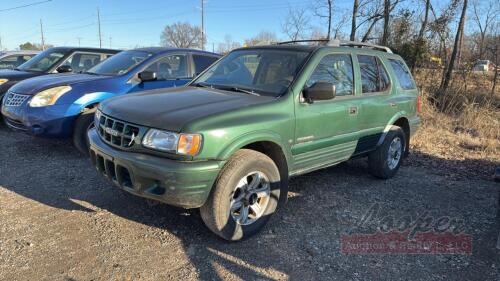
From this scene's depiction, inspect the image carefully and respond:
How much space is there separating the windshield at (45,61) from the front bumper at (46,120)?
2949 millimetres

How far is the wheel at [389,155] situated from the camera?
17.9 feet

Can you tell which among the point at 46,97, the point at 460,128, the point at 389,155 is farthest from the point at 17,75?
the point at 460,128

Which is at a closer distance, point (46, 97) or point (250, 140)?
point (250, 140)

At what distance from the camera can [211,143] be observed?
127 inches

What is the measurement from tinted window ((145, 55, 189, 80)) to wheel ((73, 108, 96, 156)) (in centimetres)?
124

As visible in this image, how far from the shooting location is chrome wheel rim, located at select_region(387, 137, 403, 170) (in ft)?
18.6

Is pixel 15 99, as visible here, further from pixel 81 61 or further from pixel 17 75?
pixel 81 61

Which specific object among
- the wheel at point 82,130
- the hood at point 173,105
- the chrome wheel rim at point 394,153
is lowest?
the chrome wheel rim at point 394,153

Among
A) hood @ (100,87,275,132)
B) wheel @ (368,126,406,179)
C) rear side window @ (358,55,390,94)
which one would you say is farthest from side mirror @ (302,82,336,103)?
wheel @ (368,126,406,179)

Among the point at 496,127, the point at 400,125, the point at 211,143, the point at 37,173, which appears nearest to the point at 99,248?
Result: the point at 211,143

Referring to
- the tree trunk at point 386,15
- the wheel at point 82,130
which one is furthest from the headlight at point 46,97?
the tree trunk at point 386,15

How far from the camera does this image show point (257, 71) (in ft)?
14.7

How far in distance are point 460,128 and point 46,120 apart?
9188mm

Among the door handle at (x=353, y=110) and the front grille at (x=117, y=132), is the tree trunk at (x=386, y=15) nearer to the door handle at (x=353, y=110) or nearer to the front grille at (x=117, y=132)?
the door handle at (x=353, y=110)
